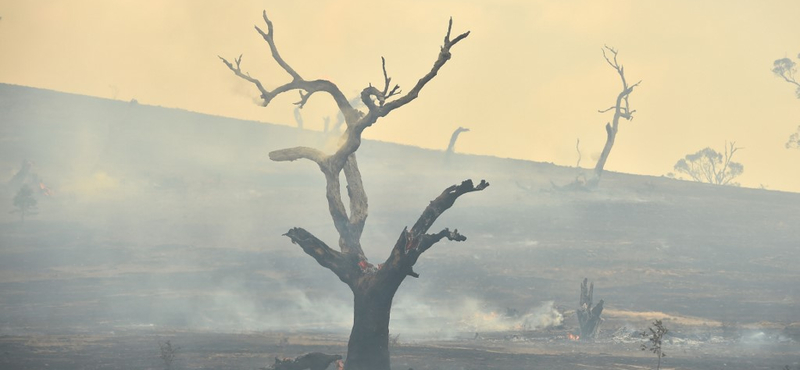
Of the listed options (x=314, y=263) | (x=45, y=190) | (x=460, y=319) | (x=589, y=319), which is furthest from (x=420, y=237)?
(x=45, y=190)

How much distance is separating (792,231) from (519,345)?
4041 cm

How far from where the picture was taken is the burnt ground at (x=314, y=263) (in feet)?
119

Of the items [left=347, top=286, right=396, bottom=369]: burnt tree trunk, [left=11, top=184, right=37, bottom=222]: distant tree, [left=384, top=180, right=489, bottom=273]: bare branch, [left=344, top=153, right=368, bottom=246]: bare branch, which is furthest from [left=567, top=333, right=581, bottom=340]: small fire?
[left=11, top=184, right=37, bottom=222]: distant tree

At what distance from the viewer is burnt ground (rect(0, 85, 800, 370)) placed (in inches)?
1423

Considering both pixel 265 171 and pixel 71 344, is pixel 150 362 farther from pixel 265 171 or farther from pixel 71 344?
pixel 265 171

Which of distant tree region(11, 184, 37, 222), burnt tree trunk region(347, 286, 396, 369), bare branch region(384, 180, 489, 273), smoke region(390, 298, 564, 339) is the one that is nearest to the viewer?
bare branch region(384, 180, 489, 273)

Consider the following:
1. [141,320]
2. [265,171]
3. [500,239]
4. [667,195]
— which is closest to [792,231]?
[667,195]

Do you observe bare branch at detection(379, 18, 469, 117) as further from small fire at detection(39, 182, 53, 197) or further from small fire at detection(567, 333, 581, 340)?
small fire at detection(39, 182, 53, 197)

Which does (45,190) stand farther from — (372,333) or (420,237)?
(420,237)

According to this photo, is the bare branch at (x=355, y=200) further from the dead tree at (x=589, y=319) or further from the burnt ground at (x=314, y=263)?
the dead tree at (x=589, y=319)

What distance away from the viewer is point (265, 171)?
8631cm

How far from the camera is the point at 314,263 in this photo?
58.8 meters

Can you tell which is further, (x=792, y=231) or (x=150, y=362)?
(x=792, y=231)

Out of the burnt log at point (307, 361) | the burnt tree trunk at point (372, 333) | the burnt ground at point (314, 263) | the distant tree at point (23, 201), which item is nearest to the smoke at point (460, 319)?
the burnt ground at point (314, 263)
